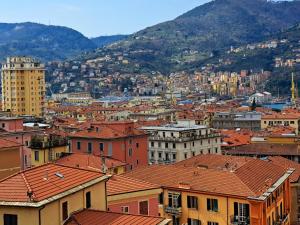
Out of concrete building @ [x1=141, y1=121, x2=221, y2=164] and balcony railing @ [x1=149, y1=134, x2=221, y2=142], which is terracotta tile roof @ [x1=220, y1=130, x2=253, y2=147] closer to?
concrete building @ [x1=141, y1=121, x2=221, y2=164]

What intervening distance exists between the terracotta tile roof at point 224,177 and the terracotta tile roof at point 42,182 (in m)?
13.5

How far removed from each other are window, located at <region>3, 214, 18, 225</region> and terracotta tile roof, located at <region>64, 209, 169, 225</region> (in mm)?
1452

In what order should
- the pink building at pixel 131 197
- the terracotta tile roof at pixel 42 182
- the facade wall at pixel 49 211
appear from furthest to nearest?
the pink building at pixel 131 197 < the terracotta tile roof at pixel 42 182 < the facade wall at pixel 49 211

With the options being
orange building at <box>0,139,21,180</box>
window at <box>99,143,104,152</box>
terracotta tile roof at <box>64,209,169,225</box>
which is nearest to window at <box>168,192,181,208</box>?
orange building at <box>0,139,21,180</box>

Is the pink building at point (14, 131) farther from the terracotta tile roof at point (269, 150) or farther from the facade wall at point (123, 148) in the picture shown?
the terracotta tile roof at point (269, 150)

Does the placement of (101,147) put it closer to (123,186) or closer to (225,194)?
(225,194)

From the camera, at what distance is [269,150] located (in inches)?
2443

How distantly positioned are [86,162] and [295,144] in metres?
33.0

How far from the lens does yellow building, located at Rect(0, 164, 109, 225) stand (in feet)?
54.6

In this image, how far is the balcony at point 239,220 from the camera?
30.7 m

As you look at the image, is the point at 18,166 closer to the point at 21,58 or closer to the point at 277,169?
the point at 277,169

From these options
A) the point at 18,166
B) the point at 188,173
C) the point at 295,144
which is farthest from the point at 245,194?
the point at 295,144

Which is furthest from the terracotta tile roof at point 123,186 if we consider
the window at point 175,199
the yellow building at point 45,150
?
the yellow building at point 45,150

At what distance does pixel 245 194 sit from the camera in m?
30.7
